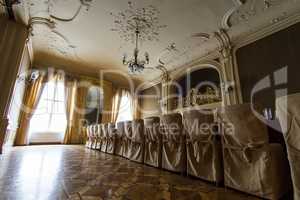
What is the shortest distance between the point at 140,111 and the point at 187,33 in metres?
5.34

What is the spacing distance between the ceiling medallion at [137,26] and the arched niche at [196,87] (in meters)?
2.28

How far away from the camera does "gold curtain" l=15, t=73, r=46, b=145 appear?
18.6ft

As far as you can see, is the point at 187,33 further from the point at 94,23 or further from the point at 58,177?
the point at 58,177

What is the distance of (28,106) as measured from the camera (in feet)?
19.6

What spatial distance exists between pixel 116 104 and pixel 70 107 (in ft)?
7.42

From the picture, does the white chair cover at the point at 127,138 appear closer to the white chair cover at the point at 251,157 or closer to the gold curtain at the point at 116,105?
the white chair cover at the point at 251,157

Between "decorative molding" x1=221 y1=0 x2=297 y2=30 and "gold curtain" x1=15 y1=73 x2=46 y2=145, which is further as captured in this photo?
"gold curtain" x1=15 y1=73 x2=46 y2=145

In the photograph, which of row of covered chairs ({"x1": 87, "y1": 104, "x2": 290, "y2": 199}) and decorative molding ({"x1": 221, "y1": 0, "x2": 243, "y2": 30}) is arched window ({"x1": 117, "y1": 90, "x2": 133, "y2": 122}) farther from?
decorative molding ({"x1": 221, "y1": 0, "x2": 243, "y2": 30})

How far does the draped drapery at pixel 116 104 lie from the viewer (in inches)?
320

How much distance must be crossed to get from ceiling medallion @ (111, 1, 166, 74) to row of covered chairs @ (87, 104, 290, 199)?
179 centimetres

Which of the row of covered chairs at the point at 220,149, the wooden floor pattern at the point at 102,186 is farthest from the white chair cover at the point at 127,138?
the wooden floor pattern at the point at 102,186

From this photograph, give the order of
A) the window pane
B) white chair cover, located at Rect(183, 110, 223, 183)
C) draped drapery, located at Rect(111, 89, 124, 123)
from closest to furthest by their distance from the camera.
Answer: white chair cover, located at Rect(183, 110, 223, 183) → draped drapery, located at Rect(111, 89, 124, 123) → the window pane

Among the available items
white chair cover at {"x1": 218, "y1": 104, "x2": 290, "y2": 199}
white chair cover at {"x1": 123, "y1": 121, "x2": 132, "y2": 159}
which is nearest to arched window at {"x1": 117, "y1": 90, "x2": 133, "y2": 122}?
white chair cover at {"x1": 123, "y1": 121, "x2": 132, "y2": 159}

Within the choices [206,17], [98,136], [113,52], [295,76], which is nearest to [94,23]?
[113,52]
